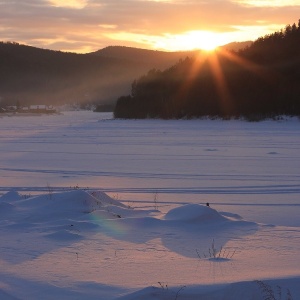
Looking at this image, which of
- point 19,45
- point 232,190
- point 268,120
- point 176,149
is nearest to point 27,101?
point 19,45

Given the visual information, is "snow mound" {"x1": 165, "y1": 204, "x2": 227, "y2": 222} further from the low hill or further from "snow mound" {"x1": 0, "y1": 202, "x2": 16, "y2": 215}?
the low hill

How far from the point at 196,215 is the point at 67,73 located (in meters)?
167

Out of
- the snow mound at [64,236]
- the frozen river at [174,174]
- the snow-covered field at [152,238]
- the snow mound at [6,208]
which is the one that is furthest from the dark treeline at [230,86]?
the snow mound at [64,236]

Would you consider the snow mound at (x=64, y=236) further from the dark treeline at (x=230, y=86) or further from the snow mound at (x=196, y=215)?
the dark treeline at (x=230, y=86)

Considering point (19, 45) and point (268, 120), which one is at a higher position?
point (19, 45)

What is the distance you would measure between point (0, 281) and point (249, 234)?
2.90 metres

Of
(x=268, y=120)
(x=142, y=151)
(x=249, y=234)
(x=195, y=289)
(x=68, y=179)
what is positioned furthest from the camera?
(x=268, y=120)

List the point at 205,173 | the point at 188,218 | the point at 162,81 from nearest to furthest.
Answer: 1. the point at 188,218
2. the point at 205,173
3. the point at 162,81

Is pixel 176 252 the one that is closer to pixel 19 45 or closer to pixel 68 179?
pixel 68 179

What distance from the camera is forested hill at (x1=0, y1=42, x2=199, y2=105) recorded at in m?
164

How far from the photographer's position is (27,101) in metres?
157

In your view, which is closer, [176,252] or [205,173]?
[176,252]

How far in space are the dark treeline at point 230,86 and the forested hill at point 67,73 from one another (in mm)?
89317

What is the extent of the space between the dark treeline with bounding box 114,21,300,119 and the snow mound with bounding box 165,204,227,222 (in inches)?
1815
